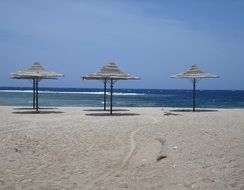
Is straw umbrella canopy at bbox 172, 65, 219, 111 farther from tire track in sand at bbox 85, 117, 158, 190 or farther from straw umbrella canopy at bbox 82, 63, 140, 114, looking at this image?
tire track in sand at bbox 85, 117, 158, 190

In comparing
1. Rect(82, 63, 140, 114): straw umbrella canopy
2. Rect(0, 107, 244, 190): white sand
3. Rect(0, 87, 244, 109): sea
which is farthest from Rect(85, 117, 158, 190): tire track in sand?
Rect(0, 87, 244, 109): sea

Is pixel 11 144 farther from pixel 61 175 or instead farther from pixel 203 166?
pixel 203 166

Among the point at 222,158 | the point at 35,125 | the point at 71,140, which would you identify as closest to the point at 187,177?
the point at 222,158

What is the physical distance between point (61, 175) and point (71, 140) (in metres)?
2.91

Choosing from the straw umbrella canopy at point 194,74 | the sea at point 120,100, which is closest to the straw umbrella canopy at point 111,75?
the straw umbrella canopy at point 194,74

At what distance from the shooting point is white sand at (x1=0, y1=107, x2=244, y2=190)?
5.71 metres

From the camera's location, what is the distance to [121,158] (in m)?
7.36

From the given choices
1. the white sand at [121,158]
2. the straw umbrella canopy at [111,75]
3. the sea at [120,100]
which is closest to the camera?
the white sand at [121,158]

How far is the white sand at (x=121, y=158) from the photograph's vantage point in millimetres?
5707

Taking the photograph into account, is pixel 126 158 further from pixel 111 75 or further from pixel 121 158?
pixel 111 75

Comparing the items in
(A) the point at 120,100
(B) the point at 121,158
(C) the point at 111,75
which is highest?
(C) the point at 111,75

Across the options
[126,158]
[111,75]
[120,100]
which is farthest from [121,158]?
[120,100]

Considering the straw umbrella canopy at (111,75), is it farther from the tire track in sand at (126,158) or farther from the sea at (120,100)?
the sea at (120,100)

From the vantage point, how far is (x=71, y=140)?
914 cm
